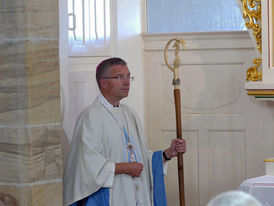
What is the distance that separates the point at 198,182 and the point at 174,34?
4.72 feet

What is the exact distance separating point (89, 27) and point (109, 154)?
147 centimetres

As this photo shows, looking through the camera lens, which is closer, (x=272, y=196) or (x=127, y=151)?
(x=272, y=196)

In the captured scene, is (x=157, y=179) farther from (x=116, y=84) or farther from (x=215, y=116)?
(x=215, y=116)

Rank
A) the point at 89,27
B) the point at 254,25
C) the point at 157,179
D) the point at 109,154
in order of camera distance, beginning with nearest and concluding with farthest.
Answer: the point at 109,154, the point at 157,179, the point at 254,25, the point at 89,27

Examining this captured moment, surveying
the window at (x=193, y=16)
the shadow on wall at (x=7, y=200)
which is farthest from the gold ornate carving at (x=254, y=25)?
the shadow on wall at (x=7, y=200)

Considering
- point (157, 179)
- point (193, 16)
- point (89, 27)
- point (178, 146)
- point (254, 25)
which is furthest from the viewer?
point (193, 16)

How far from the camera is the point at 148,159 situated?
161 inches

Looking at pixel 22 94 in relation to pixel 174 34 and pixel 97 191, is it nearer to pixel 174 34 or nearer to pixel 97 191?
pixel 97 191

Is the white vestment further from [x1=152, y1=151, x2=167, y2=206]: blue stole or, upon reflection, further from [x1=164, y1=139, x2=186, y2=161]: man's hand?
[x1=164, y1=139, x2=186, y2=161]: man's hand

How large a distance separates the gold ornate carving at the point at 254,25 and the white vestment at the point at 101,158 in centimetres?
119

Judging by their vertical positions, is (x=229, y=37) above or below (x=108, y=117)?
above

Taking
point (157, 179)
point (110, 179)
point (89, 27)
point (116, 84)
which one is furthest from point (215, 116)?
point (110, 179)

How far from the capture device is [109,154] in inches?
150

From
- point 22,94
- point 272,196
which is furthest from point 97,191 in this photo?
point 272,196
